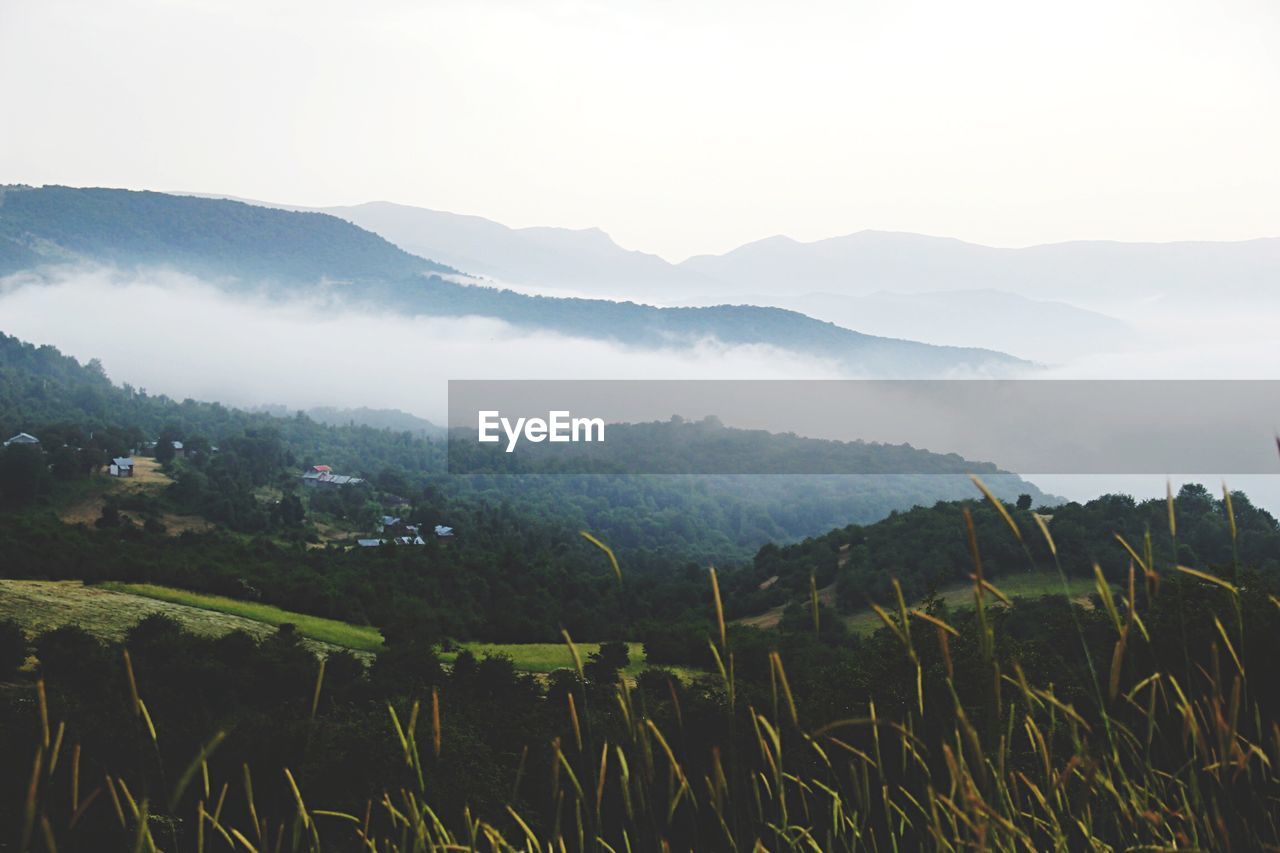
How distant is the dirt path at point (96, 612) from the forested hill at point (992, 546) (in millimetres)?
22865

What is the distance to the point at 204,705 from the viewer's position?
21.2 metres

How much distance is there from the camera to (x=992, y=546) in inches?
1911

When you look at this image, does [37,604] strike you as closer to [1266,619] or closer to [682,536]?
[1266,619]

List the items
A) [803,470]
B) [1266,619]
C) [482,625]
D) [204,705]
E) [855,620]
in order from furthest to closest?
[803,470], [855,620], [482,625], [204,705], [1266,619]

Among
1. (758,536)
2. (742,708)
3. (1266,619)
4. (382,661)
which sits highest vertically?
(1266,619)

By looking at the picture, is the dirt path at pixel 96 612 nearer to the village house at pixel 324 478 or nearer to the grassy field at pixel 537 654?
the grassy field at pixel 537 654

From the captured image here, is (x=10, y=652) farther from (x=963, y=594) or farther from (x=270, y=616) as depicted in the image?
(x=963, y=594)

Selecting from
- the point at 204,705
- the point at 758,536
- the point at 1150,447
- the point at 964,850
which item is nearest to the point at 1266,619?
the point at 964,850

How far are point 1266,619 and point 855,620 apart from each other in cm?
3850

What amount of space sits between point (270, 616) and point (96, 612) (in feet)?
25.3

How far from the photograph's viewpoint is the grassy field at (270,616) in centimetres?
3844
